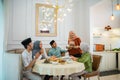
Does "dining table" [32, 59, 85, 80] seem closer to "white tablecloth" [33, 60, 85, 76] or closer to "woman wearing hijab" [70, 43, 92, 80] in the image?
"white tablecloth" [33, 60, 85, 76]

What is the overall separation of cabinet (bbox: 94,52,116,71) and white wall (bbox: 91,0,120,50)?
772 mm

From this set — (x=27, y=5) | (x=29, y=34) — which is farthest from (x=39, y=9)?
(x=29, y=34)

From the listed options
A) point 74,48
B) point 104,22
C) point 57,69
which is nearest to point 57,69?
point 57,69

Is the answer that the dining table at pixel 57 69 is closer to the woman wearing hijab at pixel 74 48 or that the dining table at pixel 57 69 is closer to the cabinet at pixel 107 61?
the woman wearing hijab at pixel 74 48

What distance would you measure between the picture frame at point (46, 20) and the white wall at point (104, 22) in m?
1.71

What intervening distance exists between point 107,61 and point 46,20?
3.06 m

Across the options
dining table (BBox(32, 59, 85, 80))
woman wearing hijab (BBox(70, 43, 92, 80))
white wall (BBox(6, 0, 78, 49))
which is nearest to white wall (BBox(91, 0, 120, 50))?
white wall (BBox(6, 0, 78, 49))

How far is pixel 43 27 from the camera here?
597 cm

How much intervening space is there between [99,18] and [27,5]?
127 inches

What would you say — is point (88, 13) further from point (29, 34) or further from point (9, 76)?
point (9, 76)

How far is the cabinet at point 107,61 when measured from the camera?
663 centimetres

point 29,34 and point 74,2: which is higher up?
point 74,2

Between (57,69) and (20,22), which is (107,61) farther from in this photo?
(57,69)

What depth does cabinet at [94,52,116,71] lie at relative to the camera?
21.8 feet
